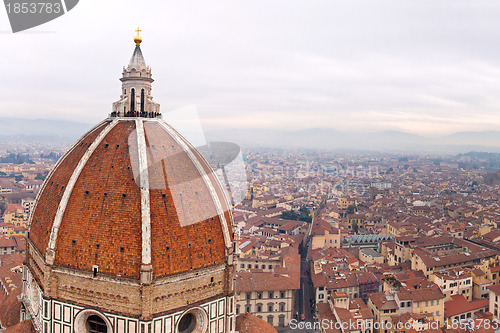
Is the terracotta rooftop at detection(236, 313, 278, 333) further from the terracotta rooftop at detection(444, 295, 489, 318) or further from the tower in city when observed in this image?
the terracotta rooftop at detection(444, 295, 489, 318)

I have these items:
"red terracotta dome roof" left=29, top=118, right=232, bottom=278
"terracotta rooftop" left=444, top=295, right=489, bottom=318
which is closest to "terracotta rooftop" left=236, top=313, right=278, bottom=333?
"red terracotta dome roof" left=29, top=118, right=232, bottom=278

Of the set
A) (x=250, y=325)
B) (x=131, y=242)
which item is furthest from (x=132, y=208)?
(x=250, y=325)

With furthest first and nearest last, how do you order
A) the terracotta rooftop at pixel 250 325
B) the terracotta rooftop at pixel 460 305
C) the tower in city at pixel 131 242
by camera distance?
the terracotta rooftop at pixel 460 305 < the terracotta rooftop at pixel 250 325 < the tower in city at pixel 131 242

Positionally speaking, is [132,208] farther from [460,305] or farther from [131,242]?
[460,305]

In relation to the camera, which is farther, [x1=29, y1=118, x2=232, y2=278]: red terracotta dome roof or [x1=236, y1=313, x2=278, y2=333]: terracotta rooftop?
[x1=236, y1=313, x2=278, y2=333]: terracotta rooftop

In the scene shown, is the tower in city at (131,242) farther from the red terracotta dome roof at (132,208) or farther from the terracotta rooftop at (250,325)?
the terracotta rooftop at (250,325)

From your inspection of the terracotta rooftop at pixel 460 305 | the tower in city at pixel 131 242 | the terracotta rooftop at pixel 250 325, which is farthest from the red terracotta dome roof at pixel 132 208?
the terracotta rooftop at pixel 460 305

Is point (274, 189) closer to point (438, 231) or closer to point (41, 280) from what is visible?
point (438, 231)
